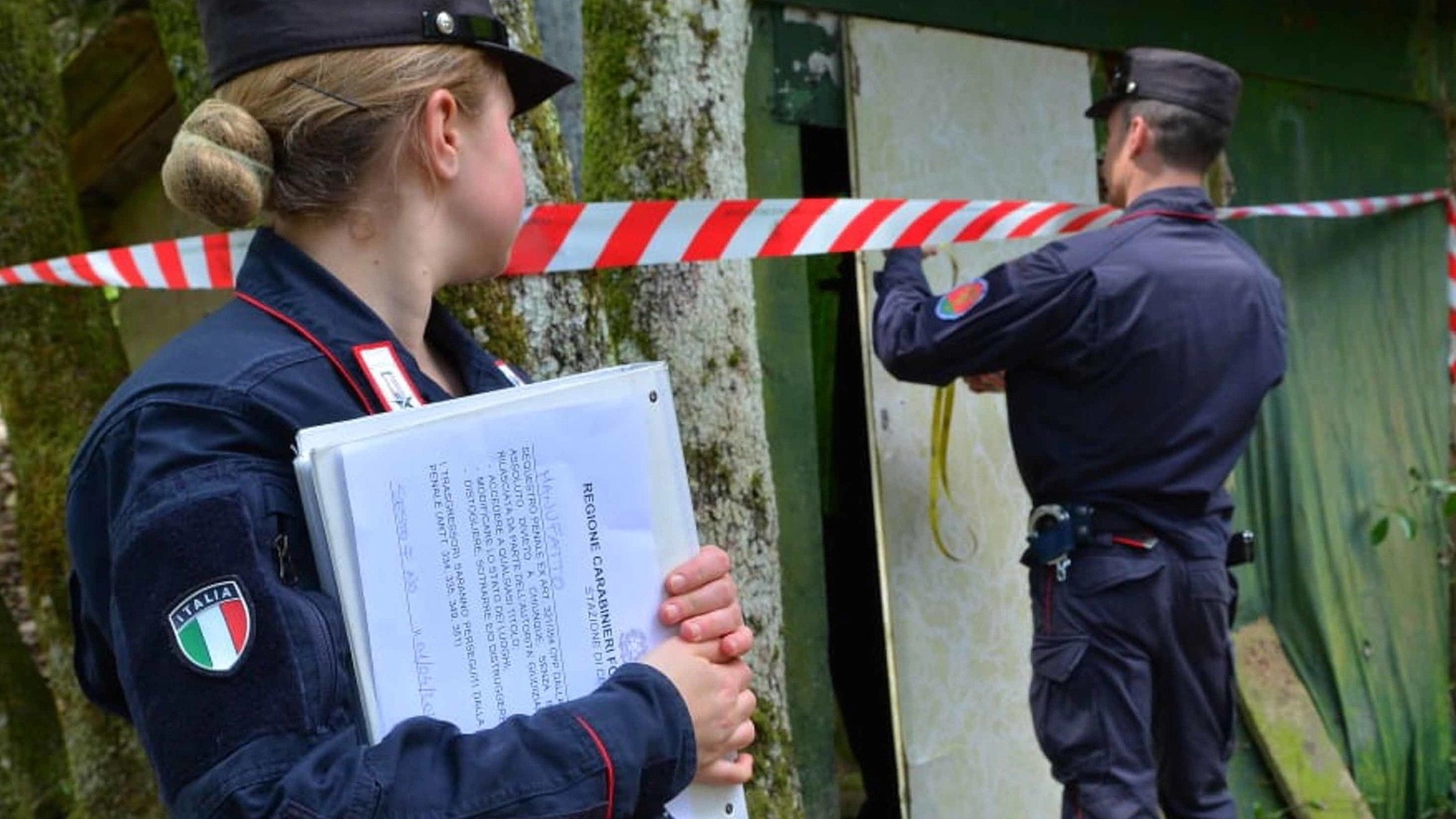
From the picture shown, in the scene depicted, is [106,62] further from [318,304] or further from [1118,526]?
[318,304]

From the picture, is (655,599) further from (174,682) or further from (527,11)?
(527,11)

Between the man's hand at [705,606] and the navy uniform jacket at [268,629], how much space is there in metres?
0.07

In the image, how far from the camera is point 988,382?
14.0 feet

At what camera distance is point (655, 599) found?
1643 millimetres

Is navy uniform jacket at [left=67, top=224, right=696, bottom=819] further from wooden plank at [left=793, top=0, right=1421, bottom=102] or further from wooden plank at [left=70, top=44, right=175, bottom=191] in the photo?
wooden plank at [left=70, top=44, right=175, bottom=191]

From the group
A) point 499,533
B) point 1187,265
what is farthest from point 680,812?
point 1187,265

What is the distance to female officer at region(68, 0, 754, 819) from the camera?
137 cm

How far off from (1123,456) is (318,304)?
2740 mm

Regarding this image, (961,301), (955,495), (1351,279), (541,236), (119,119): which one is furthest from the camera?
(1351,279)

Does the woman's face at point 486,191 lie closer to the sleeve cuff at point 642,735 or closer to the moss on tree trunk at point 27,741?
the sleeve cuff at point 642,735

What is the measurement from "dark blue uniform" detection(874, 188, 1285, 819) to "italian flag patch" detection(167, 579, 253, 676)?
275 cm

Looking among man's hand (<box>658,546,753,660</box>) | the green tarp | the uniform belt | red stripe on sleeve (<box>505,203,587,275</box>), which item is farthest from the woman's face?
the green tarp

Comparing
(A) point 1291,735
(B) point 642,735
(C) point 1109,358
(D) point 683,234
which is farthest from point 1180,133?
(B) point 642,735

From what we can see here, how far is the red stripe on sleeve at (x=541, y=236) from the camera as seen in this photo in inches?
106
